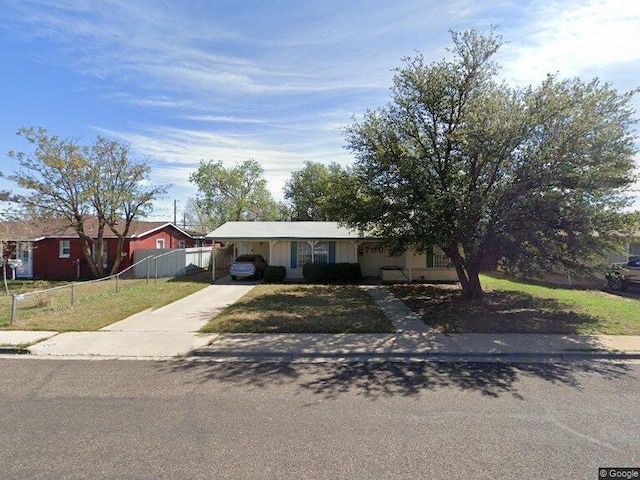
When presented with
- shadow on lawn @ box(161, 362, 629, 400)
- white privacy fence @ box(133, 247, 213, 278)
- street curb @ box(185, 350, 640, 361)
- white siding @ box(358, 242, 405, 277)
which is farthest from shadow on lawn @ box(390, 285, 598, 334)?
white privacy fence @ box(133, 247, 213, 278)

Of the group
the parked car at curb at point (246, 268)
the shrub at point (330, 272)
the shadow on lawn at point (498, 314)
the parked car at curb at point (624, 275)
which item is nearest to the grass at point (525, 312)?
the shadow on lawn at point (498, 314)

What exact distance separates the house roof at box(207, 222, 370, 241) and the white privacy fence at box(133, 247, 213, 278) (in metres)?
3.26

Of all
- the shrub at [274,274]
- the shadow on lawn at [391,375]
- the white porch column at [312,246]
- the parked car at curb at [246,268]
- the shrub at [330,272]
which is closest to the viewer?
the shadow on lawn at [391,375]

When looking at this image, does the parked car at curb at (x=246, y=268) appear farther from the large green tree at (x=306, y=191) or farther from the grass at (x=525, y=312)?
the large green tree at (x=306, y=191)

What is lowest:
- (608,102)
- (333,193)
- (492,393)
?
(492,393)

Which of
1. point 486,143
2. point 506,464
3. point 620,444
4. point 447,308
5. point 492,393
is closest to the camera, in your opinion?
point 506,464

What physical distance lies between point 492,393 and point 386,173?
8.50m

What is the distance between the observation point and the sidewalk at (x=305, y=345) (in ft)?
21.7

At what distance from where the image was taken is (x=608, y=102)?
916 cm

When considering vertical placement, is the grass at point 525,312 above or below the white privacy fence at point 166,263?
below

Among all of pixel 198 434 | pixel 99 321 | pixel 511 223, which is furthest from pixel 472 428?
pixel 99 321

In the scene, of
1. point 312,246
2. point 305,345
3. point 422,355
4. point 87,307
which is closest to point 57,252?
point 87,307

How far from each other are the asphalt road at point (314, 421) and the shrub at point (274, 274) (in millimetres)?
12522

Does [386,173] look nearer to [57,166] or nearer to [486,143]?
[486,143]
